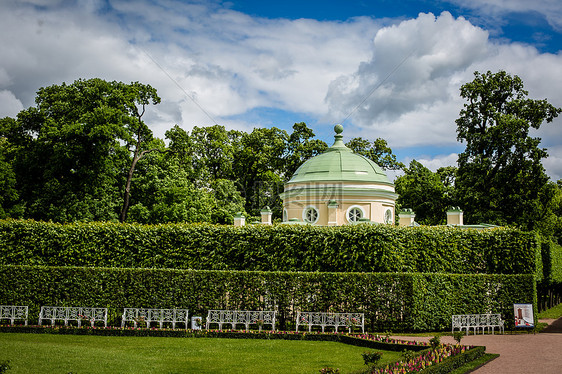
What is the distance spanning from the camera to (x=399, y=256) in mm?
23344

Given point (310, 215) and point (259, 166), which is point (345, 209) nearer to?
point (310, 215)

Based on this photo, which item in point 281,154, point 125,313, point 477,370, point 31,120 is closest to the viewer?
point 477,370

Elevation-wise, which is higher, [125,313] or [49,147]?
[49,147]

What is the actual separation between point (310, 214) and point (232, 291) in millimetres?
14817

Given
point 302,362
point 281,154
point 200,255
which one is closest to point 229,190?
point 281,154

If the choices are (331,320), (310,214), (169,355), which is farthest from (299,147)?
(169,355)

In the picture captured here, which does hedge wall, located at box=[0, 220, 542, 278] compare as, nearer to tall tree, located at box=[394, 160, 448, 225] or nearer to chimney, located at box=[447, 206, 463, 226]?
chimney, located at box=[447, 206, 463, 226]

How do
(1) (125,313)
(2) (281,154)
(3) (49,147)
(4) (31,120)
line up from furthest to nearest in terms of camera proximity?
1. (2) (281,154)
2. (4) (31,120)
3. (3) (49,147)
4. (1) (125,313)

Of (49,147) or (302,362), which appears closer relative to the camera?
(302,362)

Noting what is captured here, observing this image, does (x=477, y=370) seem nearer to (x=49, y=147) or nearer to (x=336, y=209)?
(x=336, y=209)

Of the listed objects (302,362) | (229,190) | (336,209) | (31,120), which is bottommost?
(302,362)

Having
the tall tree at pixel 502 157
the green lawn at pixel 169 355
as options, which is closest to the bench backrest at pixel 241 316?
the green lawn at pixel 169 355

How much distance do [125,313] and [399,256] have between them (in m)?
12.2

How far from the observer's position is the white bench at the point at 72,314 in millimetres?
20516
